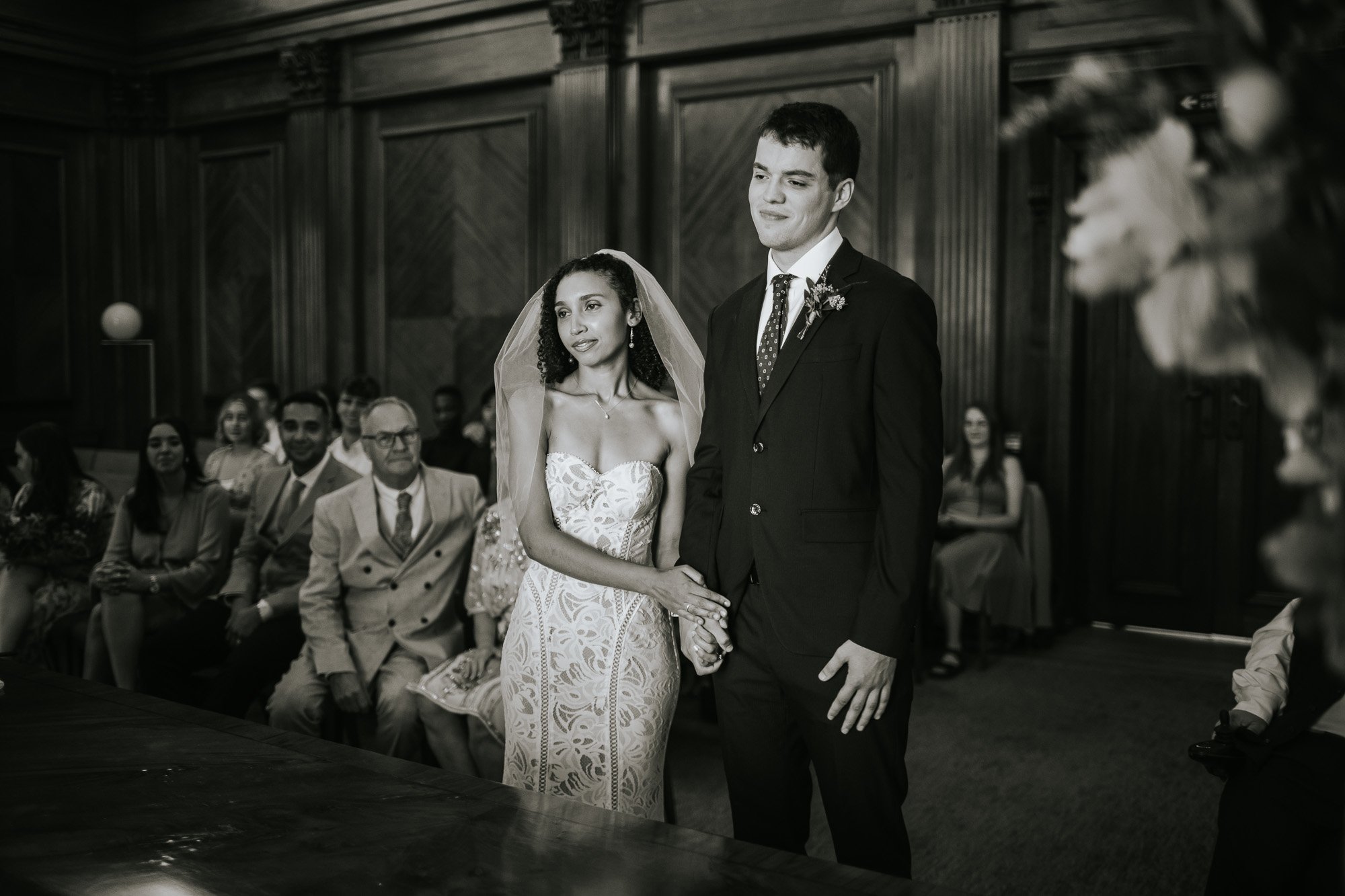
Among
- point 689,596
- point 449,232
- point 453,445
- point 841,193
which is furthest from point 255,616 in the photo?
→ point 449,232

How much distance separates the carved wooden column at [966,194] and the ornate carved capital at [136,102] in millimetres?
7333

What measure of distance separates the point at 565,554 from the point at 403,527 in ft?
4.78

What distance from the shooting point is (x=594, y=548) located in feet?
8.88

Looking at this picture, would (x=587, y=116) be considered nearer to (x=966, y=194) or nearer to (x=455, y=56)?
(x=455, y=56)

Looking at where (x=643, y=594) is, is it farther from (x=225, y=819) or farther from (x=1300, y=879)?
(x=1300, y=879)

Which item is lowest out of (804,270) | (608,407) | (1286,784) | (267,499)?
(1286,784)

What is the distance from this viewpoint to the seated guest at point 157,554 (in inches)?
181

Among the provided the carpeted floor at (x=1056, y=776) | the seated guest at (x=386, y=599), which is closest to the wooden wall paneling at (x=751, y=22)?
the carpeted floor at (x=1056, y=776)

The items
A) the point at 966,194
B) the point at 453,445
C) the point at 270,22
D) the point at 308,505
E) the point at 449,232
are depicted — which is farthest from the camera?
the point at 270,22

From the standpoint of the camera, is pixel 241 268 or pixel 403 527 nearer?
pixel 403 527

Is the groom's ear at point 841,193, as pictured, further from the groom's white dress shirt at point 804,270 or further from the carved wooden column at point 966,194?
the carved wooden column at point 966,194

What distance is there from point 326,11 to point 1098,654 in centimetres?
756

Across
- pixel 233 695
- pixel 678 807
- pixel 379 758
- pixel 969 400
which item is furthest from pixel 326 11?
pixel 379 758

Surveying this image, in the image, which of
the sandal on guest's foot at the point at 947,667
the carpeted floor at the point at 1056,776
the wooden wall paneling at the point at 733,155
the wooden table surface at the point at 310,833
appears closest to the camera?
the wooden table surface at the point at 310,833
